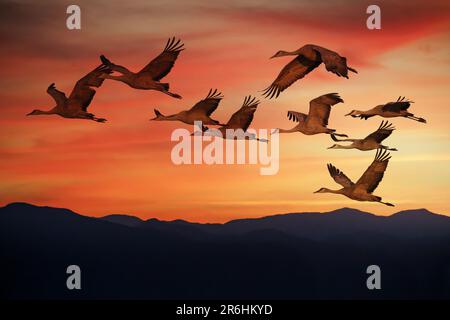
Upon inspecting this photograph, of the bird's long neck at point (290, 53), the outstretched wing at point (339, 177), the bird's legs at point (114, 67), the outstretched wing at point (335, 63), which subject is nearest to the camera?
the outstretched wing at point (335, 63)

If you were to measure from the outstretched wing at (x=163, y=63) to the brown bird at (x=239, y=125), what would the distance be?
1.26 metres

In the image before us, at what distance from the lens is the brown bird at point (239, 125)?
15.9 meters

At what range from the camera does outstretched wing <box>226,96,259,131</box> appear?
15.9 meters

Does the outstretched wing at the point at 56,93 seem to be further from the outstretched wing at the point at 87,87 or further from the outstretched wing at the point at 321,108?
the outstretched wing at the point at 321,108

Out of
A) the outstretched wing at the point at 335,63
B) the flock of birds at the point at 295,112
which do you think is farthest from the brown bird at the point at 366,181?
the outstretched wing at the point at 335,63

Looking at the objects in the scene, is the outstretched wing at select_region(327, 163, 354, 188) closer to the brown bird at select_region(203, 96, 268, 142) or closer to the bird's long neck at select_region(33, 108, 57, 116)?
the brown bird at select_region(203, 96, 268, 142)

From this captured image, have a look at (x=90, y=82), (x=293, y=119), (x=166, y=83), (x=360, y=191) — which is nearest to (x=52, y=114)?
(x=90, y=82)

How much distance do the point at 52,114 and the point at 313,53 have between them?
4.34 m

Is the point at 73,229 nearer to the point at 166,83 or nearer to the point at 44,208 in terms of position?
the point at 44,208

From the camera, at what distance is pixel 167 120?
16094 millimetres

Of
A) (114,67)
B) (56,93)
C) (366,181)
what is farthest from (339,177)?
(56,93)

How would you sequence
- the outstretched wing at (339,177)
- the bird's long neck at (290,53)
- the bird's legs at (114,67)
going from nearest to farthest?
1. the bird's legs at (114,67)
2. the bird's long neck at (290,53)
3. the outstretched wing at (339,177)

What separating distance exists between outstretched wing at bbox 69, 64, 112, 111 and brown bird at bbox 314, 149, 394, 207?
391 cm

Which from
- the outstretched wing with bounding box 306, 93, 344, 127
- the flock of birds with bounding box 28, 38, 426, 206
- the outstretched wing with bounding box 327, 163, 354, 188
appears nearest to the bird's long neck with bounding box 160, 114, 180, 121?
the flock of birds with bounding box 28, 38, 426, 206
